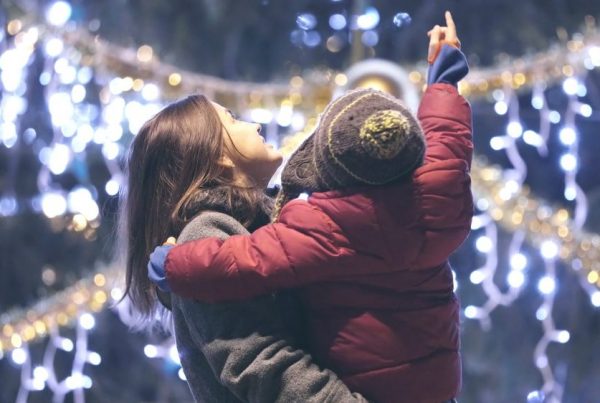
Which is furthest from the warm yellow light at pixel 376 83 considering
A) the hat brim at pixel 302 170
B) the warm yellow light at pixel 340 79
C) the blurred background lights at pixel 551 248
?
the hat brim at pixel 302 170

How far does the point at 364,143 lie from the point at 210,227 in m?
0.21

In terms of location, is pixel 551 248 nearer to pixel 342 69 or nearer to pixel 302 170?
pixel 342 69

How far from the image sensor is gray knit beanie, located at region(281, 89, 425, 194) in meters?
0.99

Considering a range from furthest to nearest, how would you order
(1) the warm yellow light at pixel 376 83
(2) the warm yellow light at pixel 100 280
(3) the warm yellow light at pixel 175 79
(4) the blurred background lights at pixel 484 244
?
1. (4) the blurred background lights at pixel 484 244
2. (2) the warm yellow light at pixel 100 280
3. (3) the warm yellow light at pixel 175 79
4. (1) the warm yellow light at pixel 376 83

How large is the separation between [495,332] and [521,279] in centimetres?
21

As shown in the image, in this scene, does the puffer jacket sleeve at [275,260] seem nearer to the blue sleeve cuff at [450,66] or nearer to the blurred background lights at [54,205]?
the blue sleeve cuff at [450,66]

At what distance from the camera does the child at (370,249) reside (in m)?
1.01

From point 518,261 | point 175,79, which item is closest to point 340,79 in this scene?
point 175,79

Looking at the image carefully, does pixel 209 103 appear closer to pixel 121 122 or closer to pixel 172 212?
pixel 172 212

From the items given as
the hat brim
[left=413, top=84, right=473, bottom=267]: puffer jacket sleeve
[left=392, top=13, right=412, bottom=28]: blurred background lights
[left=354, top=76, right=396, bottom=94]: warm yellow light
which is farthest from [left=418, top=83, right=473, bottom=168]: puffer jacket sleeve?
[left=392, top=13, right=412, bottom=28]: blurred background lights

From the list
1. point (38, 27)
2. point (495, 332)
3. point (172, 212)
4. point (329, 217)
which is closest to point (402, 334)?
point (329, 217)

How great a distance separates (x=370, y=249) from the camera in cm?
102

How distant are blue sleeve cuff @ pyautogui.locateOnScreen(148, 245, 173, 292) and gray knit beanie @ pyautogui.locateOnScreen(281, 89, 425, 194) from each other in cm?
18

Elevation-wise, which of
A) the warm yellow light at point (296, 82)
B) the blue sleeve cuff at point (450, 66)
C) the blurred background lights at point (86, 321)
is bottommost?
the blurred background lights at point (86, 321)
